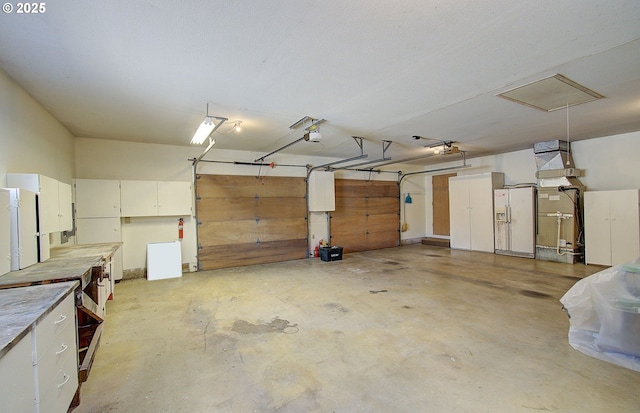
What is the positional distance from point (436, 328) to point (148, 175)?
555 centimetres

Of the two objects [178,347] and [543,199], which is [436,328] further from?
[543,199]

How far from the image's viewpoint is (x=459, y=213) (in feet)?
25.6

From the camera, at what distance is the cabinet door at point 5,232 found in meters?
2.14

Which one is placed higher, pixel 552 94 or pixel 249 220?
pixel 552 94

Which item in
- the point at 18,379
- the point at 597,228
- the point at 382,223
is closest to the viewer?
the point at 18,379

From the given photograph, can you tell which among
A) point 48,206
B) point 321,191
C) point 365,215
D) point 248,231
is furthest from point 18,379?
point 365,215

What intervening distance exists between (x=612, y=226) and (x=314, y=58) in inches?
256

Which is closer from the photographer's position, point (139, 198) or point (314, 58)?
point (314, 58)

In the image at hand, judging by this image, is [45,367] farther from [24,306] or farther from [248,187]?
[248,187]

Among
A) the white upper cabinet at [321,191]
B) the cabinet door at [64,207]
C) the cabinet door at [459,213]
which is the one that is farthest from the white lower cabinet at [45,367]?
the cabinet door at [459,213]

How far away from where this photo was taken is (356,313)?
3451 mm

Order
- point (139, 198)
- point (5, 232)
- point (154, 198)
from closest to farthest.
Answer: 1. point (5, 232)
2. point (139, 198)
3. point (154, 198)

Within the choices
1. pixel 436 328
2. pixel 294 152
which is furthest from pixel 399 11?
pixel 294 152

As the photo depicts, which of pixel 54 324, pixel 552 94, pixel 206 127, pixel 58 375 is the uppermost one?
pixel 552 94
